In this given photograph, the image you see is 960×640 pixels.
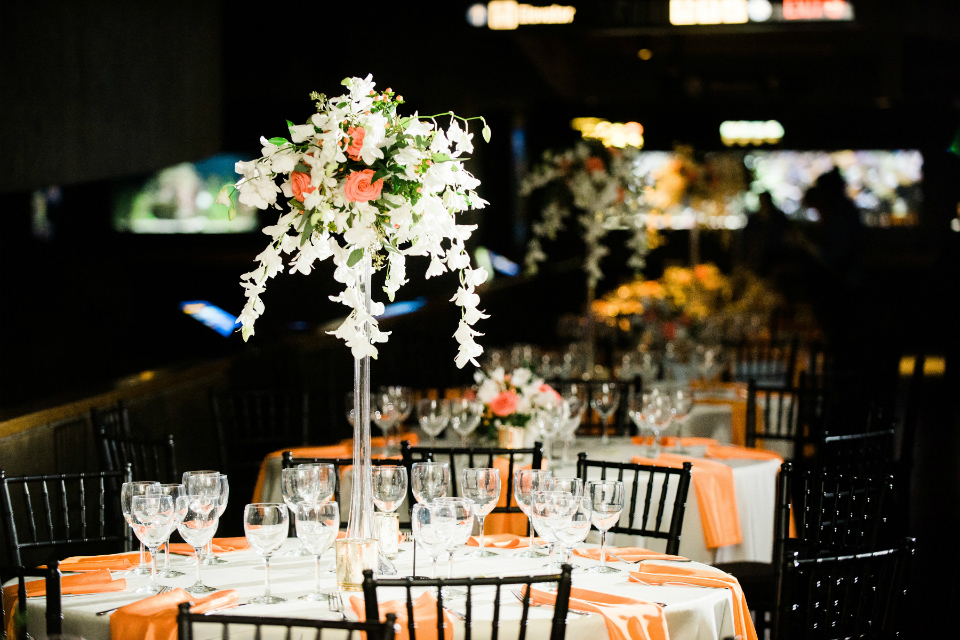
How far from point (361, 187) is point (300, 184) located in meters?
0.15

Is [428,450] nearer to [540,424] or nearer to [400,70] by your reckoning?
[540,424]

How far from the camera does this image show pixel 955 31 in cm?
882

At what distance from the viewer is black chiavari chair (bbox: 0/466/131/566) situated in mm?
2973

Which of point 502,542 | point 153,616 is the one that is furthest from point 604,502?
point 153,616

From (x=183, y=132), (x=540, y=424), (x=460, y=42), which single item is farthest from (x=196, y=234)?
(x=540, y=424)

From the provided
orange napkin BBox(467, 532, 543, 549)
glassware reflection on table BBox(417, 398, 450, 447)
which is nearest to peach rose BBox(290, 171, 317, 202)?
orange napkin BBox(467, 532, 543, 549)

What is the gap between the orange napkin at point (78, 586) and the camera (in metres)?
2.42

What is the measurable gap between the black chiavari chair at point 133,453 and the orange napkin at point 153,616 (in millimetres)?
1316

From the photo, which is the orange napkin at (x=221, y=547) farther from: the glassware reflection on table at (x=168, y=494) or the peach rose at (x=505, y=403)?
the peach rose at (x=505, y=403)

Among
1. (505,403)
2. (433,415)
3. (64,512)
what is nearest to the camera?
(64,512)

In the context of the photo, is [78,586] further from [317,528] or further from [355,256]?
[355,256]

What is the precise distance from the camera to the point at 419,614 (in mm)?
2188

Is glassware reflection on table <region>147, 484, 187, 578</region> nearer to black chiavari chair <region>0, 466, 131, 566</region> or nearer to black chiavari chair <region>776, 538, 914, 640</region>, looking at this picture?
black chiavari chair <region>0, 466, 131, 566</region>

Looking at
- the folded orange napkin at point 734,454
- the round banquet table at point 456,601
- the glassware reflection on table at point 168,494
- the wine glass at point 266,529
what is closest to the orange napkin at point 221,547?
the round banquet table at point 456,601
